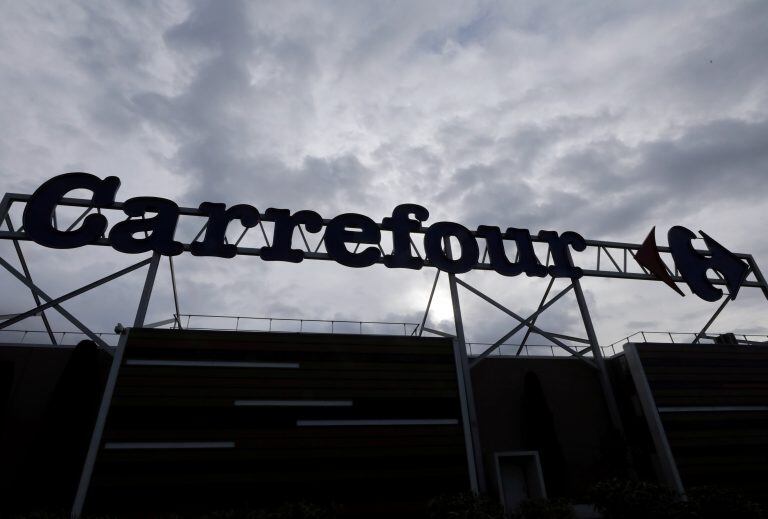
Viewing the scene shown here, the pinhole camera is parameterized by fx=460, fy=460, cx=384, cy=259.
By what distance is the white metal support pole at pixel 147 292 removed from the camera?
55.8 ft

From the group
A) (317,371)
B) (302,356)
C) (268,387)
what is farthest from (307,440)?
(302,356)

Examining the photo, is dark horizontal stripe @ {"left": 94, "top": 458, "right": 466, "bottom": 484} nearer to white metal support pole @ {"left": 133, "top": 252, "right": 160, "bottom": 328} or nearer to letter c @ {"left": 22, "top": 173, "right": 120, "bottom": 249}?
white metal support pole @ {"left": 133, "top": 252, "right": 160, "bottom": 328}

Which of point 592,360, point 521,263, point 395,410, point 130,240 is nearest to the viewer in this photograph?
point 395,410

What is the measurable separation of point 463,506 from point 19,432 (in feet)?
47.4

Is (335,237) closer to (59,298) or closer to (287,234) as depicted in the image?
(287,234)

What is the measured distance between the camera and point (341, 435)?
15.3 metres

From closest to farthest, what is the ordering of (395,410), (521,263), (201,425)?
(201,425) → (395,410) → (521,263)

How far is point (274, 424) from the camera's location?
595 inches

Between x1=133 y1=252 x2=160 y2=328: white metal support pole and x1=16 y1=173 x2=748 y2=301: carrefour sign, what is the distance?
0.50 m

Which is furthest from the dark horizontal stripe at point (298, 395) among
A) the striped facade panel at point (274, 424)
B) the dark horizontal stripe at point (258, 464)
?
the dark horizontal stripe at point (258, 464)

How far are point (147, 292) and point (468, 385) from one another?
12902 mm

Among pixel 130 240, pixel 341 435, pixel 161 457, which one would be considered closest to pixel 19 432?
pixel 161 457

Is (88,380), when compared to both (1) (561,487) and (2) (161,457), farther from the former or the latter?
(1) (561,487)

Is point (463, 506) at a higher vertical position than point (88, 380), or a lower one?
lower
